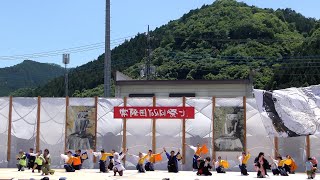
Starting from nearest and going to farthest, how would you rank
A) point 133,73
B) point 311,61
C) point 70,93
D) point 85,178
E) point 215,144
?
point 85,178
point 215,144
point 311,61
point 133,73
point 70,93

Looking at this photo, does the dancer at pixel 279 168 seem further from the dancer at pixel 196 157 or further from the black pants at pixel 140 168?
the black pants at pixel 140 168

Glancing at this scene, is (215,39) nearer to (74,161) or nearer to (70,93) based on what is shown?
(70,93)

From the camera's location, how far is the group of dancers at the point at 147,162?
2456 cm

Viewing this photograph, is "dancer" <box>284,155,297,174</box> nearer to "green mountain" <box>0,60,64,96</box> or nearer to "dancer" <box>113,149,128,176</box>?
"dancer" <box>113,149,128,176</box>

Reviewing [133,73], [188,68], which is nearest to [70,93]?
[133,73]

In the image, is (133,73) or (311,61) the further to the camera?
(133,73)

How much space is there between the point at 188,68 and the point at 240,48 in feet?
29.4

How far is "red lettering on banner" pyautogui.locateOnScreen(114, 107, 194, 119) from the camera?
28031mm

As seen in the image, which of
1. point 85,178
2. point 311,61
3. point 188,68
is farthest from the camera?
point 188,68

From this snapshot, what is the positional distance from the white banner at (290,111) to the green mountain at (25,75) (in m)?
82.7

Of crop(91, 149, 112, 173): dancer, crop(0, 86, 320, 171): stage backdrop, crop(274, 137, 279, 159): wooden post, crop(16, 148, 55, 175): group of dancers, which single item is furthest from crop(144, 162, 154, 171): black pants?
crop(274, 137, 279, 159): wooden post

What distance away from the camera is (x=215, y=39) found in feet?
264

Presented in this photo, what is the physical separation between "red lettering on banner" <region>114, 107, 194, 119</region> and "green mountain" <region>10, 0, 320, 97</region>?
110ft

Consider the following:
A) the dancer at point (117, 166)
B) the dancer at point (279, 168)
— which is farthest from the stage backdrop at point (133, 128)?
the dancer at point (117, 166)
